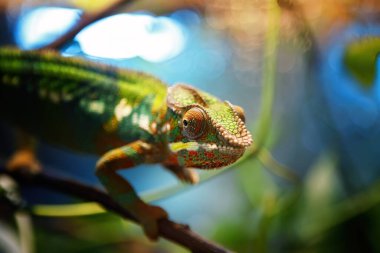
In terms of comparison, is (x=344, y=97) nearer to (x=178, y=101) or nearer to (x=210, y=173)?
(x=210, y=173)

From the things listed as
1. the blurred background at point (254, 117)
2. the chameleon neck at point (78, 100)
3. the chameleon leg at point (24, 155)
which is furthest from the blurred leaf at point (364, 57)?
the chameleon leg at point (24, 155)

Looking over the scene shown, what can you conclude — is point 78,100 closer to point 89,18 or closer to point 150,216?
point 89,18

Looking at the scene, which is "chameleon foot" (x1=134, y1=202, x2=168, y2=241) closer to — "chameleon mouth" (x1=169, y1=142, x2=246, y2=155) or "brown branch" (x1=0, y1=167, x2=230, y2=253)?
"brown branch" (x1=0, y1=167, x2=230, y2=253)

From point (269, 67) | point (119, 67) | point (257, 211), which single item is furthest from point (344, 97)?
point (119, 67)

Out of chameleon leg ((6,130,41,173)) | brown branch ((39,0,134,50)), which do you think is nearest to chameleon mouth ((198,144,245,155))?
brown branch ((39,0,134,50))

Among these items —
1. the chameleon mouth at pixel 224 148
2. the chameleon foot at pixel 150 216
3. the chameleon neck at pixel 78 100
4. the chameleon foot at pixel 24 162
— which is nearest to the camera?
the chameleon mouth at pixel 224 148

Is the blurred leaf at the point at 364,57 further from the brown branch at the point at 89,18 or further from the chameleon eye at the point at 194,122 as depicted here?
the brown branch at the point at 89,18
